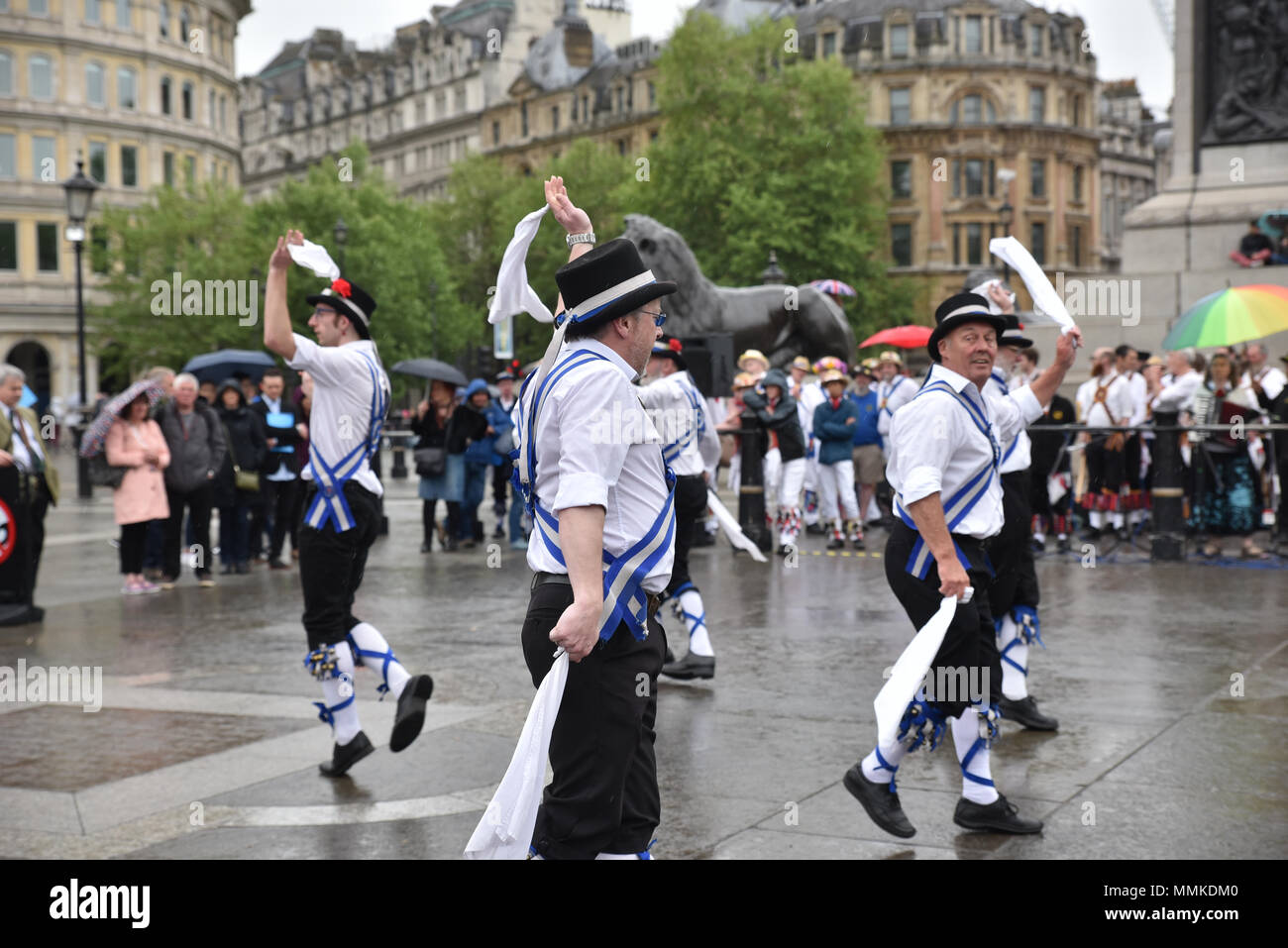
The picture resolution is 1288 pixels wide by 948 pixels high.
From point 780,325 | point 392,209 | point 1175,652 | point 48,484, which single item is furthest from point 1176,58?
point 392,209

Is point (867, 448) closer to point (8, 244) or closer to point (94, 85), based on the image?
point (8, 244)

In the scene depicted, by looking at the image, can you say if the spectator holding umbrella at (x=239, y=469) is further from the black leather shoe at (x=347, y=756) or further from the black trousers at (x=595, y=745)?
the black trousers at (x=595, y=745)

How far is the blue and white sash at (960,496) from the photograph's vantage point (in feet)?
18.3

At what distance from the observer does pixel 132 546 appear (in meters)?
13.3

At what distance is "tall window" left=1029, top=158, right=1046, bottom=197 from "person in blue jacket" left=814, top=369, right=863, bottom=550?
59.9m

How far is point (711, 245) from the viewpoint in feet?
178

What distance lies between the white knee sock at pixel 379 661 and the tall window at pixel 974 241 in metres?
67.4

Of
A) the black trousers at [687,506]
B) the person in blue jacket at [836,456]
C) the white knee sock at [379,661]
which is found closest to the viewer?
the white knee sock at [379,661]

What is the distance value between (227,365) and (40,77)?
57.6 m

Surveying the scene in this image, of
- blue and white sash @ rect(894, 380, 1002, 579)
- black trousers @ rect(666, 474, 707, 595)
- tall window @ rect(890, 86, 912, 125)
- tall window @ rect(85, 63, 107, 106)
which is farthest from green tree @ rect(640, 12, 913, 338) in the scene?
blue and white sash @ rect(894, 380, 1002, 579)

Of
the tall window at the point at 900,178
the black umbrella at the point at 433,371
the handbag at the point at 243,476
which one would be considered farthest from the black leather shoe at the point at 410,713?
the tall window at the point at 900,178

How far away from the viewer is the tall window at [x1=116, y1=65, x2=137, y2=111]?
72.5 meters

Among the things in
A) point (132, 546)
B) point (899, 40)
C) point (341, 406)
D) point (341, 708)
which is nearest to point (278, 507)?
point (132, 546)
